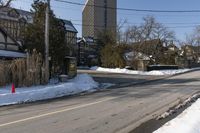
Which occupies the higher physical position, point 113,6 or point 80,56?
point 113,6

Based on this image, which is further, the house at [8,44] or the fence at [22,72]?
the house at [8,44]

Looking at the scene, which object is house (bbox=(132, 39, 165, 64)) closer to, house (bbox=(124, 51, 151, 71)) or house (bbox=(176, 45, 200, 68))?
house (bbox=(124, 51, 151, 71))

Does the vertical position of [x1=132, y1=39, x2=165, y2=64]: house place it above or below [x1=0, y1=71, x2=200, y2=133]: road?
above

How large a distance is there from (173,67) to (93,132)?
2303 inches

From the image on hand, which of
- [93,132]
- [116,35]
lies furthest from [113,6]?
[93,132]

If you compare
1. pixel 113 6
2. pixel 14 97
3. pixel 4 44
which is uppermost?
pixel 113 6

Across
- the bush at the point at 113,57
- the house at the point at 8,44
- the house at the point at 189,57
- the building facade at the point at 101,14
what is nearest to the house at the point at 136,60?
the bush at the point at 113,57

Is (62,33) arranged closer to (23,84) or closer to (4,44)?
(4,44)

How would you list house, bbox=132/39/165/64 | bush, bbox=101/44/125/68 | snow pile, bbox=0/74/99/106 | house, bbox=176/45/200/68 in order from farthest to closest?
house, bbox=176/45/200/68 → house, bbox=132/39/165/64 → bush, bbox=101/44/125/68 → snow pile, bbox=0/74/99/106

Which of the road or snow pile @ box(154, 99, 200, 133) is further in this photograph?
the road

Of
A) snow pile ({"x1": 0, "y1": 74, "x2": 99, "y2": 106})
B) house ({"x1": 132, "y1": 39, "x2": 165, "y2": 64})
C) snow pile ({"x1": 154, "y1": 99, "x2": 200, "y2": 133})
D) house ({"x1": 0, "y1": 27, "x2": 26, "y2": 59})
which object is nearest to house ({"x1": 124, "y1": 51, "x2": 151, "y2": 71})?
house ({"x1": 132, "y1": 39, "x2": 165, "y2": 64})

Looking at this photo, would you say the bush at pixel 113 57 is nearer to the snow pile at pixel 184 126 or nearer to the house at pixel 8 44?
the house at pixel 8 44

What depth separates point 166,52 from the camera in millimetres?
78875

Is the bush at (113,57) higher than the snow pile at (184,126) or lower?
higher
